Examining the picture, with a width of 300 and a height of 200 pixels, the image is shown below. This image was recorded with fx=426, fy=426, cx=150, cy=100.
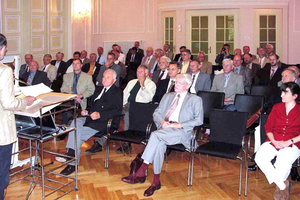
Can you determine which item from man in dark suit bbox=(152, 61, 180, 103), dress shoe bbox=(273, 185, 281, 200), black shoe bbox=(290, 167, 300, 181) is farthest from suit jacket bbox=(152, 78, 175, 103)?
dress shoe bbox=(273, 185, 281, 200)

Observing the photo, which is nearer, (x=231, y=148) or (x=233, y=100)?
(x=231, y=148)

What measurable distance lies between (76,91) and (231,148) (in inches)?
122

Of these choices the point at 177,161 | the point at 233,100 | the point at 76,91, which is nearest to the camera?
the point at 177,161

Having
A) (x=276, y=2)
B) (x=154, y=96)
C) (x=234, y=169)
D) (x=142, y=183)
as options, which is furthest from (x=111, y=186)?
(x=276, y=2)

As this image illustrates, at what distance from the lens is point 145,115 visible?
5516 mm

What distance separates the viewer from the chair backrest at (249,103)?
5.83 metres

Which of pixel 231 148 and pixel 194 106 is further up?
pixel 194 106

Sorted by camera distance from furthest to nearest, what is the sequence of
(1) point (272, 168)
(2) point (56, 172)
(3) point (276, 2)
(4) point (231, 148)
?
(3) point (276, 2), (2) point (56, 172), (4) point (231, 148), (1) point (272, 168)

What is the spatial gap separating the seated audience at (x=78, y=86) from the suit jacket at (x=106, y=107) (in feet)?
3.14

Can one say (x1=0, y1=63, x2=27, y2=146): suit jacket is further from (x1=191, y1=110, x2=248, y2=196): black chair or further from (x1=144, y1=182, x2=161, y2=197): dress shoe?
(x1=191, y1=110, x2=248, y2=196): black chair

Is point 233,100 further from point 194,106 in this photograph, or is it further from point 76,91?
point 76,91

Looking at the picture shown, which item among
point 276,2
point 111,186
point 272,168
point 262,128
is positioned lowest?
point 111,186

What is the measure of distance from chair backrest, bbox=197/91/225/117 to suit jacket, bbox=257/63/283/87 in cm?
234

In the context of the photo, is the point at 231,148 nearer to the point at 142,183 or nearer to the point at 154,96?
the point at 142,183
